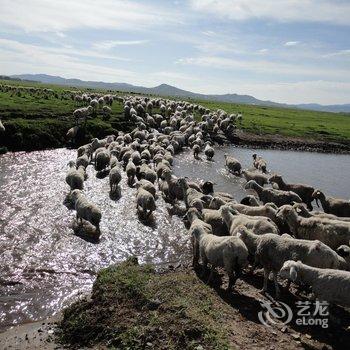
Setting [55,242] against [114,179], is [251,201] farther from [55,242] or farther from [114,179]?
[55,242]

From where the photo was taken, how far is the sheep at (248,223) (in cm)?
1509

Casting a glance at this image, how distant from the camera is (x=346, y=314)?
11.8 m

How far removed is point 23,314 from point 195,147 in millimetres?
25660

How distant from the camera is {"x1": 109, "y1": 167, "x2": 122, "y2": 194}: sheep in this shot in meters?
22.9

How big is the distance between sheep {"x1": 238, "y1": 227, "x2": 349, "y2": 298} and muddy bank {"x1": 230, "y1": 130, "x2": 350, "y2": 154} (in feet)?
115

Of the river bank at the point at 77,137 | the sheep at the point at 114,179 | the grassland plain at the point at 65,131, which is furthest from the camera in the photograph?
the grassland plain at the point at 65,131

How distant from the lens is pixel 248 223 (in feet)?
50.8

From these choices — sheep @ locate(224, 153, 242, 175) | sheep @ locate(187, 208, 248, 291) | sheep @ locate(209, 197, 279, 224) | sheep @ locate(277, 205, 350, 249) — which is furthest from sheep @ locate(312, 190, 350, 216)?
sheep @ locate(224, 153, 242, 175)

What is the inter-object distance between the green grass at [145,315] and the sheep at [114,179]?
1036 cm

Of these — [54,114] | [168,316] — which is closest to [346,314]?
[168,316]

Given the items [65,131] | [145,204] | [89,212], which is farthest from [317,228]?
[65,131]

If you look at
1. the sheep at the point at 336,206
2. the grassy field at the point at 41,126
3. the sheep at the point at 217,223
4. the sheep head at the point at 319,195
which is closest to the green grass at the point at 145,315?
the sheep at the point at 217,223

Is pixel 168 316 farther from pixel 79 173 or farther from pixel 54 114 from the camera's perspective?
pixel 54 114

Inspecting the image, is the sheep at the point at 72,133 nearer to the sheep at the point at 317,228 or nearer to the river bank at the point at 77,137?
the river bank at the point at 77,137
